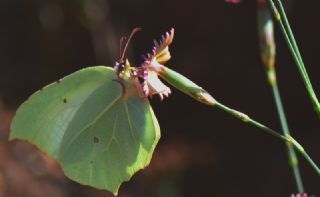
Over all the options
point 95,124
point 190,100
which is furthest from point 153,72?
point 190,100

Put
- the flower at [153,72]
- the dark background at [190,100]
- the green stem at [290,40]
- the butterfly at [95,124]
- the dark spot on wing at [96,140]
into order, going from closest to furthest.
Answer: the green stem at [290,40], the flower at [153,72], the butterfly at [95,124], the dark spot on wing at [96,140], the dark background at [190,100]

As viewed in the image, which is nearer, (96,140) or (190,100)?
(96,140)

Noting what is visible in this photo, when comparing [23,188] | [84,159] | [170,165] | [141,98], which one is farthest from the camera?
[170,165]

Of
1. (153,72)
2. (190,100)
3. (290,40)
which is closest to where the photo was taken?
(290,40)

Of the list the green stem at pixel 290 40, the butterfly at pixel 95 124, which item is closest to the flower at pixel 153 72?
the butterfly at pixel 95 124

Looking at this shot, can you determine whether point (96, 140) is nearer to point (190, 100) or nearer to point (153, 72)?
point (153, 72)

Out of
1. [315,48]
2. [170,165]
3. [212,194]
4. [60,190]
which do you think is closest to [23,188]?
[60,190]

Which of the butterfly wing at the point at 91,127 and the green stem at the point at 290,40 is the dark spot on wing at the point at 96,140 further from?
the green stem at the point at 290,40

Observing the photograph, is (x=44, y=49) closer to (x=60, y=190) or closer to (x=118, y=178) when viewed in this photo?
(x=60, y=190)
